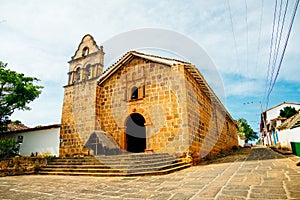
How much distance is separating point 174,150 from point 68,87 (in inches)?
327

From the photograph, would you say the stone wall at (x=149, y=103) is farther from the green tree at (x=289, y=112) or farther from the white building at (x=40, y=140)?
the green tree at (x=289, y=112)

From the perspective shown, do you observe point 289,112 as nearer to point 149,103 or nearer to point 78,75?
point 149,103

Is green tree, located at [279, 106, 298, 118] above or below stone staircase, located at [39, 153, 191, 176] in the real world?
above

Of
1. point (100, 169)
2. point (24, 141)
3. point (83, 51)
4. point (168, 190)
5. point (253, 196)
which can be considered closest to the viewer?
point (253, 196)

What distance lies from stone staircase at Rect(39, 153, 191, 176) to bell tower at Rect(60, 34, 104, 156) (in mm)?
2757

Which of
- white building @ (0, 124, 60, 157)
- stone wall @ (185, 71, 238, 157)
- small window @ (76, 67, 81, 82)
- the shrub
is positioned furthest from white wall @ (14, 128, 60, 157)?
stone wall @ (185, 71, 238, 157)

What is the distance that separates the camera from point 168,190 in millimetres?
3680

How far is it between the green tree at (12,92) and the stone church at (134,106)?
5406 millimetres

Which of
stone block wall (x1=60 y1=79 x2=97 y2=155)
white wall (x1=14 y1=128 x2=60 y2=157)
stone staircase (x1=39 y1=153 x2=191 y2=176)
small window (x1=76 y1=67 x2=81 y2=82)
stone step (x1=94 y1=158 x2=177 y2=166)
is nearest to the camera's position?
stone staircase (x1=39 y1=153 x2=191 y2=176)

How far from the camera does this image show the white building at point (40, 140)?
44.8ft

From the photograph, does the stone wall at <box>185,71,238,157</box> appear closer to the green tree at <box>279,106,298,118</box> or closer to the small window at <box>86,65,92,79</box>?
the small window at <box>86,65,92,79</box>

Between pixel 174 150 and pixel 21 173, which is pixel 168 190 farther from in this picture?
pixel 21 173

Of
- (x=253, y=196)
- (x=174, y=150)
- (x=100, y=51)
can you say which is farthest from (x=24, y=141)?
(x=253, y=196)

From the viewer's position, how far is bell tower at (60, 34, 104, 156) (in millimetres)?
11297
